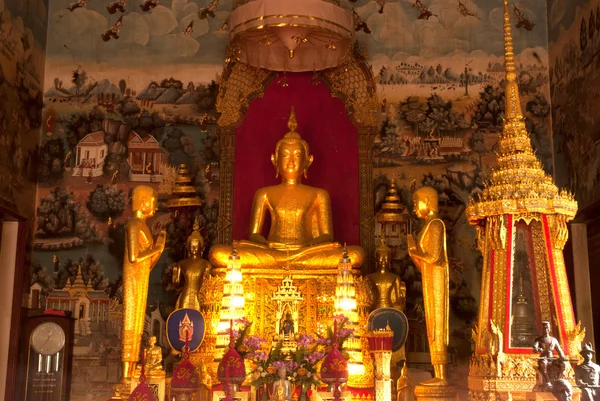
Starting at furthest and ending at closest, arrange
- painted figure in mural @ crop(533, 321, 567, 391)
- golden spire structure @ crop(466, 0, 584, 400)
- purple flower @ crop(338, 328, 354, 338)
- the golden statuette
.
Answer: the golden statuette
purple flower @ crop(338, 328, 354, 338)
golden spire structure @ crop(466, 0, 584, 400)
painted figure in mural @ crop(533, 321, 567, 391)

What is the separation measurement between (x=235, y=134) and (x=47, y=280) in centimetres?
284

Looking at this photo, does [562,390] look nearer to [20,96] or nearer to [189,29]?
[189,29]

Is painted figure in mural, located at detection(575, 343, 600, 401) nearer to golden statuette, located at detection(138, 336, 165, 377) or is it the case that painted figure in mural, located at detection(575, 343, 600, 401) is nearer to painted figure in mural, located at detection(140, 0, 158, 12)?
golden statuette, located at detection(138, 336, 165, 377)

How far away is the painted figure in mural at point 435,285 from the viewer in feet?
→ 27.6

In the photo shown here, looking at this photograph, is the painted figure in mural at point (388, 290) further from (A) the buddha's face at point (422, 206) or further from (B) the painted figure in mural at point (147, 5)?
(B) the painted figure in mural at point (147, 5)

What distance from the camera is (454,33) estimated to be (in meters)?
10.7

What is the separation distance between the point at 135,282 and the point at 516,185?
3.99 meters

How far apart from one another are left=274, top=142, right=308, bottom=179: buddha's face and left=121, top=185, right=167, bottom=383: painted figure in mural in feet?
5.80

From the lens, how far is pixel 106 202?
33.8 feet

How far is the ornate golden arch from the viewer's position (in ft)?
33.4

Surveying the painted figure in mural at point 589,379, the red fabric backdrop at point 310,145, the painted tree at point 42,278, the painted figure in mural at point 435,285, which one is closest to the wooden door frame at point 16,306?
the painted tree at point 42,278

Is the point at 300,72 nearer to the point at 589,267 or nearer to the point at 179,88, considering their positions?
the point at 179,88

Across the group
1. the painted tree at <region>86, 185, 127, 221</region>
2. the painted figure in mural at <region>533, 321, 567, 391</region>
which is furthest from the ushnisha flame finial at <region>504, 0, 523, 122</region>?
the painted tree at <region>86, 185, 127, 221</region>

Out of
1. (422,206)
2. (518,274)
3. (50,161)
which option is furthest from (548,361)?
(50,161)
